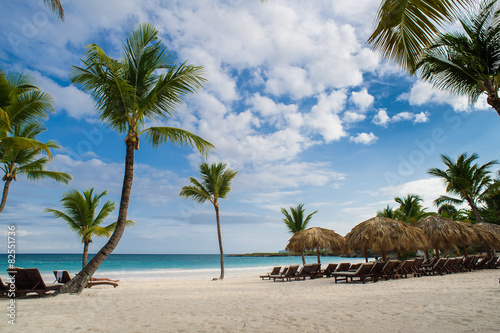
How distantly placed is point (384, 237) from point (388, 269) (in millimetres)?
1553

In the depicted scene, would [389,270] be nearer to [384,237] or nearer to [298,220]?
[384,237]

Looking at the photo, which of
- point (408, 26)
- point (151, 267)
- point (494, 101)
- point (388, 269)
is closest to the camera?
point (408, 26)

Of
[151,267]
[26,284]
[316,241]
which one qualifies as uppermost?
[316,241]

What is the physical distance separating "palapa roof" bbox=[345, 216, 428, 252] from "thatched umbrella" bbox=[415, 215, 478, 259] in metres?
0.99

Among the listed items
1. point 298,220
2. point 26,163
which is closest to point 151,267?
point 298,220

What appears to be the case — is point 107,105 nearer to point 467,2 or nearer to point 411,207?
point 467,2

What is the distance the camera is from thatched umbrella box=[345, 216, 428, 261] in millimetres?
12312

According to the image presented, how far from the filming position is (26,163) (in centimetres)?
938

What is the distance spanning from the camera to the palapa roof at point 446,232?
13914 mm

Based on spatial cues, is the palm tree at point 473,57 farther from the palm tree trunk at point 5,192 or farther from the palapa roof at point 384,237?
the palm tree trunk at point 5,192

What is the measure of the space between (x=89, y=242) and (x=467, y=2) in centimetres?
1494

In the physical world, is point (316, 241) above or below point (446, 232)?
below

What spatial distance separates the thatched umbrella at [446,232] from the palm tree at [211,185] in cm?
1059

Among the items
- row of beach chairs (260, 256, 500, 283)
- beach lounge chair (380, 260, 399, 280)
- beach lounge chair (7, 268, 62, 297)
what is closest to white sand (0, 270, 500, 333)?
beach lounge chair (7, 268, 62, 297)
